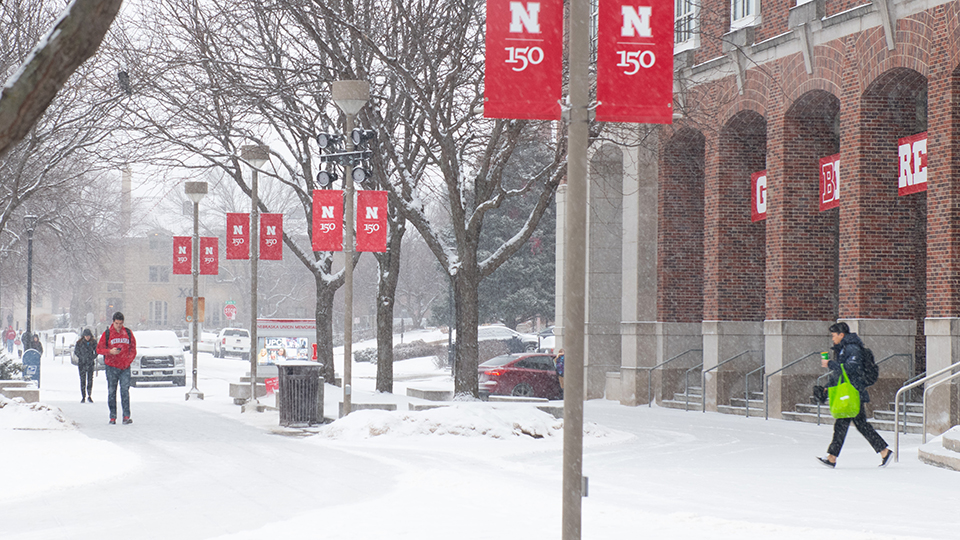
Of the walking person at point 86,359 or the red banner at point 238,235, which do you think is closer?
the walking person at point 86,359

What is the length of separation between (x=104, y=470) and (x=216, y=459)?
70.0 inches

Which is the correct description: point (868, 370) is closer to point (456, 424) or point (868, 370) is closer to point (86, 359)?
point (456, 424)

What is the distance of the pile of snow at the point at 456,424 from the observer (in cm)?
1739

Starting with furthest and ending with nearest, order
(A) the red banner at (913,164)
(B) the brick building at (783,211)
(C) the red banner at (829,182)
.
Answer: (C) the red banner at (829,182) < (A) the red banner at (913,164) < (B) the brick building at (783,211)

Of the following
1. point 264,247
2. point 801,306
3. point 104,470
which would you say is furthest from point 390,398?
point 104,470

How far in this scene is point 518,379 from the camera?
1160 inches

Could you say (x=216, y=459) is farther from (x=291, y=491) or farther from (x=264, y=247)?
(x=264, y=247)

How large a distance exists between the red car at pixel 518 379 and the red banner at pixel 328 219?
9.58 meters

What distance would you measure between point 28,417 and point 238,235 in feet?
35.6

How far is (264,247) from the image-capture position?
2858cm

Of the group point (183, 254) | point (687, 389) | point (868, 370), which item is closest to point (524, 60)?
point (868, 370)

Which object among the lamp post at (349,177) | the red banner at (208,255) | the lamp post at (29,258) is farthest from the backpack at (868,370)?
the lamp post at (29,258)

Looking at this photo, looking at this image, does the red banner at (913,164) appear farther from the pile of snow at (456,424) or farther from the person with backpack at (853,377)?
the person with backpack at (853,377)

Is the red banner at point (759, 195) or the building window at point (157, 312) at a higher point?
the red banner at point (759, 195)
